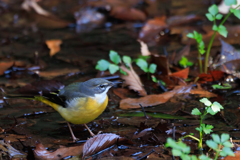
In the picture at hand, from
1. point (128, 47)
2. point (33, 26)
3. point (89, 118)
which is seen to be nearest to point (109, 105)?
point (89, 118)

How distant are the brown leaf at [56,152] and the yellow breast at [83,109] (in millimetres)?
535

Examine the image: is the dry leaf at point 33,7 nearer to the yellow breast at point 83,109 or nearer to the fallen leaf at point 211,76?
the fallen leaf at point 211,76

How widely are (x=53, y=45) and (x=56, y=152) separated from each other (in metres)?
4.62

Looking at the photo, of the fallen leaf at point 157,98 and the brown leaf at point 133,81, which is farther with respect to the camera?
the brown leaf at point 133,81

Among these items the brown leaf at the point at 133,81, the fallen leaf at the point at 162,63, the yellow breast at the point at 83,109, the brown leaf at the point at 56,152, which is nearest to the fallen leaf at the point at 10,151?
the brown leaf at the point at 56,152

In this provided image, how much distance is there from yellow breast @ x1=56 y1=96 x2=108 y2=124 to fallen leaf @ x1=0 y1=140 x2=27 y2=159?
866 millimetres

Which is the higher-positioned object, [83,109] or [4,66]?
[4,66]

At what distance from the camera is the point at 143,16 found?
915 centimetres

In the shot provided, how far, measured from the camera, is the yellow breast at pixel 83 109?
4.00 m

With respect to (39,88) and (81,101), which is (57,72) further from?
(81,101)

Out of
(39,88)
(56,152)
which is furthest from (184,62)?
(56,152)

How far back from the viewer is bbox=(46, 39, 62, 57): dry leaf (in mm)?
7321

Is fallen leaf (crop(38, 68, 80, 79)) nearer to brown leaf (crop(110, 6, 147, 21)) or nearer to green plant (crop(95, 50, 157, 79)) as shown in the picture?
green plant (crop(95, 50, 157, 79))

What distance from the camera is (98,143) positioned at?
3523mm
